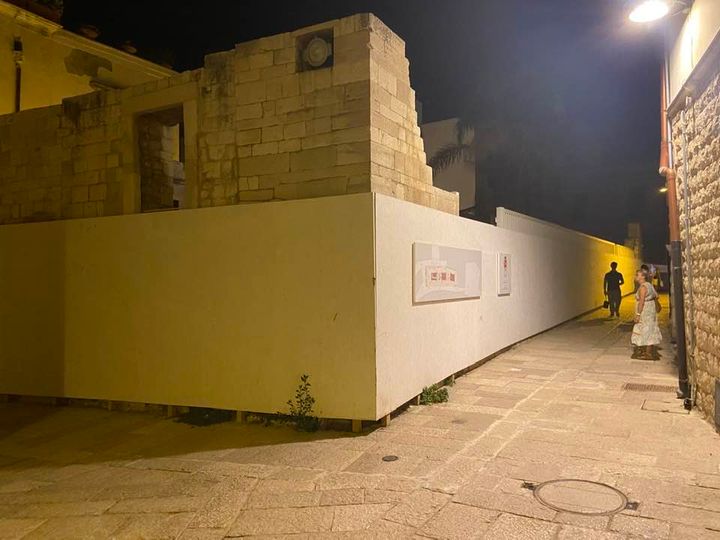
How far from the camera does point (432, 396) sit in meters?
7.33

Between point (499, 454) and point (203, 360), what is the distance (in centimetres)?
374

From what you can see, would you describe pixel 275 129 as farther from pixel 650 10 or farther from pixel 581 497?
pixel 581 497

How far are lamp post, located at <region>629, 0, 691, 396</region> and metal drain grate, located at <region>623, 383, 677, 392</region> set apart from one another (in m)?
0.61

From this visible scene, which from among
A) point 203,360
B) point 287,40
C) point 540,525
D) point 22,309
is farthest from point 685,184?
point 22,309

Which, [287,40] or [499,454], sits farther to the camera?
[287,40]

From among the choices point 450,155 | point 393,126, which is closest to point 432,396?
point 393,126

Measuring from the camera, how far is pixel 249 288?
667 centimetres

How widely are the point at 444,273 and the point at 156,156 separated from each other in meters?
5.17

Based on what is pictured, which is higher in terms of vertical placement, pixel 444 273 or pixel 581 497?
pixel 444 273

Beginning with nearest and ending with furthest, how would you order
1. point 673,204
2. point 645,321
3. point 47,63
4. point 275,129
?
point 275,129 → point 673,204 → point 645,321 → point 47,63

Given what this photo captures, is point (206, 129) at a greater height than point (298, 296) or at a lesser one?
greater

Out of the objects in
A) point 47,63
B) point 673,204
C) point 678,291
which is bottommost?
point 678,291

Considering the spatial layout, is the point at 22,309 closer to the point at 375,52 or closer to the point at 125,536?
the point at 125,536

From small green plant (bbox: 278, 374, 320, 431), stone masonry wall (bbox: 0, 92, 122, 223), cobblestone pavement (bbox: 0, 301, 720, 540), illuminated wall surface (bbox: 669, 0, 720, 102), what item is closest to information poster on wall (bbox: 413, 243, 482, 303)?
cobblestone pavement (bbox: 0, 301, 720, 540)
